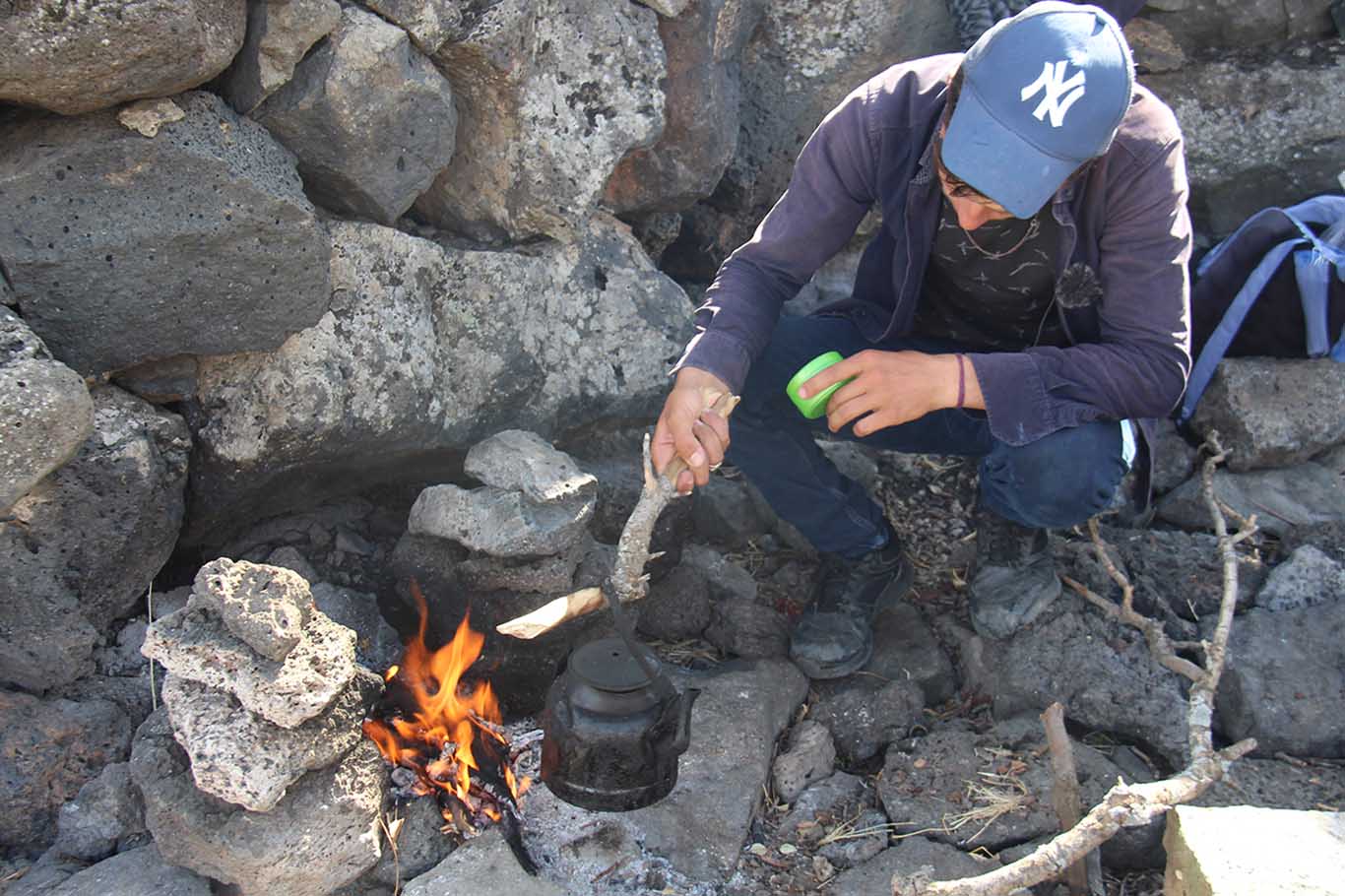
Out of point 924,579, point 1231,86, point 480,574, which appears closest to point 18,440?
point 480,574

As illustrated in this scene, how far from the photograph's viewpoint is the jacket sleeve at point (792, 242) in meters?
2.93

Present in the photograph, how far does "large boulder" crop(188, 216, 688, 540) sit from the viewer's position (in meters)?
2.92

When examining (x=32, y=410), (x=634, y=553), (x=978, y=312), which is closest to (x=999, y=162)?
(x=978, y=312)

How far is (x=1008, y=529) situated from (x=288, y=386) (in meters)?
2.10

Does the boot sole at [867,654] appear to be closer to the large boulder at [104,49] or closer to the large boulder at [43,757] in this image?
the large boulder at [43,757]

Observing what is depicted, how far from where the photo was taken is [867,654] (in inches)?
130

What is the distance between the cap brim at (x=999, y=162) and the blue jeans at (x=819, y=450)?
2.88ft

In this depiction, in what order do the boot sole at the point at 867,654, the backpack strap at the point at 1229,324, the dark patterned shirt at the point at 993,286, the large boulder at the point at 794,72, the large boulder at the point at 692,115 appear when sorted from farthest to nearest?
the large boulder at the point at 794,72 < the backpack strap at the point at 1229,324 < the large boulder at the point at 692,115 < the boot sole at the point at 867,654 < the dark patterned shirt at the point at 993,286

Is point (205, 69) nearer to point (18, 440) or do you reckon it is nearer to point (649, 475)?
point (18, 440)

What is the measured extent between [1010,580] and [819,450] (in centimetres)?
68

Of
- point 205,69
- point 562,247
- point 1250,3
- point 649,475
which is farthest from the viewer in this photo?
point 1250,3

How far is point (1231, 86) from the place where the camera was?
14.1 feet

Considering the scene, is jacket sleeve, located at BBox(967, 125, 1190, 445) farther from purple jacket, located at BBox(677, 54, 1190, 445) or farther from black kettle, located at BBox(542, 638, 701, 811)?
black kettle, located at BBox(542, 638, 701, 811)

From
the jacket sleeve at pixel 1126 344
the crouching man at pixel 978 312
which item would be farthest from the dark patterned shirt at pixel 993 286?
the jacket sleeve at pixel 1126 344
